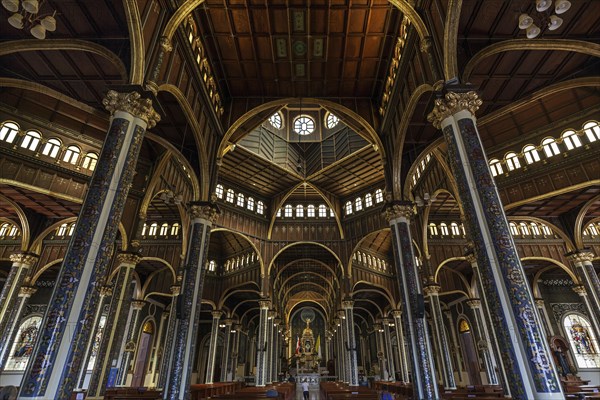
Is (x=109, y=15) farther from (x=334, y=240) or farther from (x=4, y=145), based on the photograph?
(x=334, y=240)

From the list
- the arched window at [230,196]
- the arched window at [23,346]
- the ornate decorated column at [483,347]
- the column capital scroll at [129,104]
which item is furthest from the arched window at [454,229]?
the arched window at [23,346]

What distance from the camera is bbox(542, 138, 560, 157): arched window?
51.5 ft

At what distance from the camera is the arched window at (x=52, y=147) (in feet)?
49.6

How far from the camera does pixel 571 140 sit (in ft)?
49.9

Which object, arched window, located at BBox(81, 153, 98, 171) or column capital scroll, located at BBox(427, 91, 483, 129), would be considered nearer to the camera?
column capital scroll, located at BBox(427, 91, 483, 129)

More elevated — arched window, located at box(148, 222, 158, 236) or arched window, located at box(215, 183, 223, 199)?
arched window, located at box(215, 183, 223, 199)

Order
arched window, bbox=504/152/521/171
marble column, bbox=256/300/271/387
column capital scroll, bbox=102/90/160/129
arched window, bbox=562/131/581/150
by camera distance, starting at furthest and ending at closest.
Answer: marble column, bbox=256/300/271/387, arched window, bbox=504/152/521/171, arched window, bbox=562/131/581/150, column capital scroll, bbox=102/90/160/129

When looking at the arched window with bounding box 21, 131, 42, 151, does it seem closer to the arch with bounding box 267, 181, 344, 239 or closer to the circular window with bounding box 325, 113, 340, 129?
the arch with bounding box 267, 181, 344, 239

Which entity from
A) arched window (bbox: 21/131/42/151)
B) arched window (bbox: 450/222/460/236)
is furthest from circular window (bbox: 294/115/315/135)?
arched window (bbox: 21/131/42/151)

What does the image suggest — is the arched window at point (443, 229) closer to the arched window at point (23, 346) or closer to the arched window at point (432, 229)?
the arched window at point (432, 229)

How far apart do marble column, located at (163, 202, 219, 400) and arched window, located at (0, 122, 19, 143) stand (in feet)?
27.3

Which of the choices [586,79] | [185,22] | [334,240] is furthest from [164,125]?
[586,79]

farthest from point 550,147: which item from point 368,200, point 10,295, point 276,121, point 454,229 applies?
point 10,295

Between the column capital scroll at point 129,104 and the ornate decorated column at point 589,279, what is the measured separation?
2306 cm
